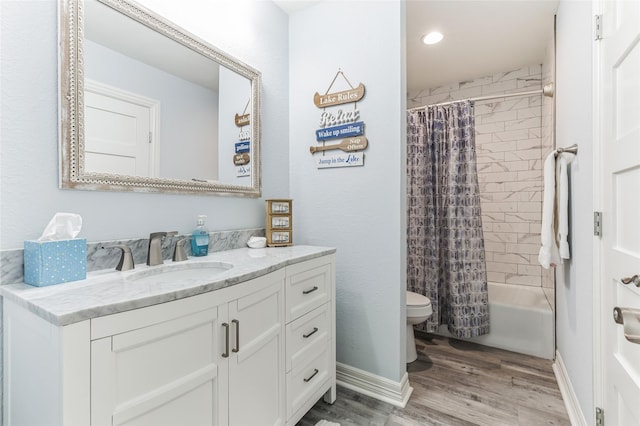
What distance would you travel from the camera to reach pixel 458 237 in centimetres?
249

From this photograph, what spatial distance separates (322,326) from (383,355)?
0.50 m

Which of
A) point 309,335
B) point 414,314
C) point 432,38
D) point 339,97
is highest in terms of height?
point 432,38

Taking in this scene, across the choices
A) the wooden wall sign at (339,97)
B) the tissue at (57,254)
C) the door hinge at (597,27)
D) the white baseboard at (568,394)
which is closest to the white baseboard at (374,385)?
the white baseboard at (568,394)

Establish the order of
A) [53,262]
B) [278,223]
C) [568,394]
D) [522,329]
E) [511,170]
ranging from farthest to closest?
[511,170]
[522,329]
[278,223]
[568,394]
[53,262]

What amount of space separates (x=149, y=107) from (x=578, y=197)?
221 cm

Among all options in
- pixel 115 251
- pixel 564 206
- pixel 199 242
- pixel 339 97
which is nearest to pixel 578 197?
pixel 564 206

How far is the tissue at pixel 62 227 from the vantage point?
100 cm

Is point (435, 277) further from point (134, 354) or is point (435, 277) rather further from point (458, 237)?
point (134, 354)

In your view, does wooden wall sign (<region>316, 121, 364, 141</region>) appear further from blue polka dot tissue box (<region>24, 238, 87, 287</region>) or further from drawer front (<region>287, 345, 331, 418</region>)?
blue polka dot tissue box (<region>24, 238, 87, 287</region>)

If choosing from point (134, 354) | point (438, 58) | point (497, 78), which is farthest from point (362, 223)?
point (497, 78)

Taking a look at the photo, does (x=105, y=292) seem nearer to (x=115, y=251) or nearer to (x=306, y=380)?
(x=115, y=251)

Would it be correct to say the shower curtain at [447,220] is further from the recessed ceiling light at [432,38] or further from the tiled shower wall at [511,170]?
the tiled shower wall at [511,170]

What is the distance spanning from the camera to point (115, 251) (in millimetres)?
1231

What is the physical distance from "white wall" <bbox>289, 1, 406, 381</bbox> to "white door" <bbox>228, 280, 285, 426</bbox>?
0.73m
